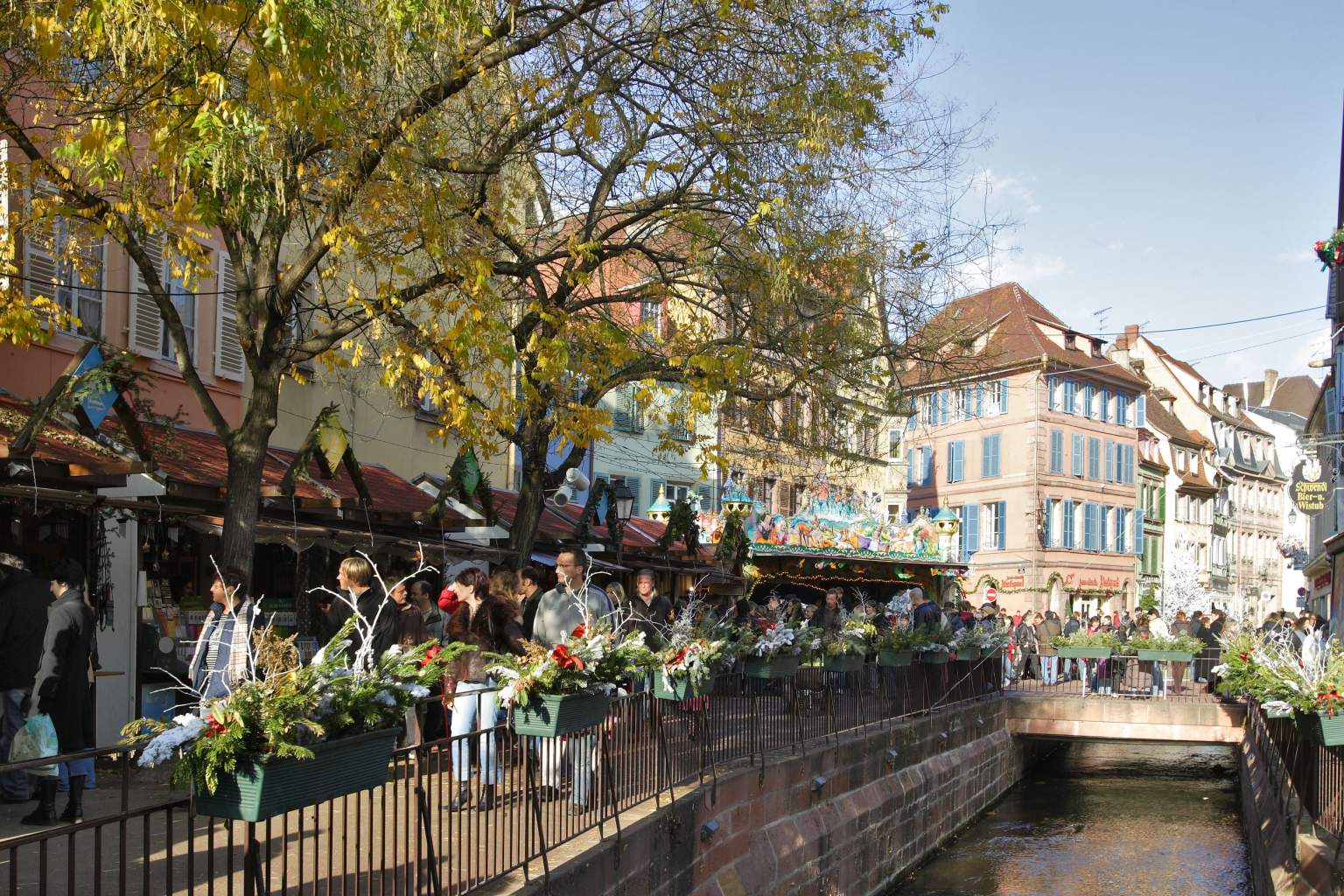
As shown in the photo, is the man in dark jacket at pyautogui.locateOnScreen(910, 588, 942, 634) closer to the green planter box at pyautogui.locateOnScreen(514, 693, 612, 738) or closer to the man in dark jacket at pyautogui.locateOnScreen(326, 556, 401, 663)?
the man in dark jacket at pyautogui.locateOnScreen(326, 556, 401, 663)

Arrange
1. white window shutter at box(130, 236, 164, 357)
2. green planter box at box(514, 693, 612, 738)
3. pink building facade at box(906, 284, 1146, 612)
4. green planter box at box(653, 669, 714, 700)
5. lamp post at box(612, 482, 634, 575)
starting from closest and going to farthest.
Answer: green planter box at box(514, 693, 612, 738) → green planter box at box(653, 669, 714, 700) → white window shutter at box(130, 236, 164, 357) → lamp post at box(612, 482, 634, 575) → pink building facade at box(906, 284, 1146, 612)

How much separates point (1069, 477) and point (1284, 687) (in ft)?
155

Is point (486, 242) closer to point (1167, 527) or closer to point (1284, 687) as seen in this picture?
point (1284, 687)

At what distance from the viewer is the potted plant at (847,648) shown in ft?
48.7

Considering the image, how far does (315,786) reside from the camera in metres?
5.72

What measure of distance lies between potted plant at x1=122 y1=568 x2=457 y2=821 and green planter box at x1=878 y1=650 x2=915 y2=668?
35.8 feet

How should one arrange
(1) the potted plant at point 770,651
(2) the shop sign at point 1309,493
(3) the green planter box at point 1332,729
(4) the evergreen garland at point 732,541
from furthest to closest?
(2) the shop sign at point 1309,493
(4) the evergreen garland at point 732,541
(1) the potted plant at point 770,651
(3) the green planter box at point 1332,729

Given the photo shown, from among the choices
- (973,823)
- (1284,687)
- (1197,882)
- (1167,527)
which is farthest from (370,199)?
(1167,527)

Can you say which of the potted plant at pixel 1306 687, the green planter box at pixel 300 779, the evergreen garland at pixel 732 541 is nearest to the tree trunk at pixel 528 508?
the potted plant at pixel 1306 687

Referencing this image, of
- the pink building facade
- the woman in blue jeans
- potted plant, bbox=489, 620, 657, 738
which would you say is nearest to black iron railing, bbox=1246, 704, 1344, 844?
potted plant, bbox=489, 620, 657, 738

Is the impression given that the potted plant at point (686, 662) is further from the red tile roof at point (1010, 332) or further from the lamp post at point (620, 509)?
the lamp post at point (620, 509)

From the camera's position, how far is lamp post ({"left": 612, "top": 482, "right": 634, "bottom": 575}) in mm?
21594

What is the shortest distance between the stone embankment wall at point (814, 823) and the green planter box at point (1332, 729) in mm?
4346

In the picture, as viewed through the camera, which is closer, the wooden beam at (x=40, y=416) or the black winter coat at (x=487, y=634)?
the black winter coat at (x=487, y=634)
